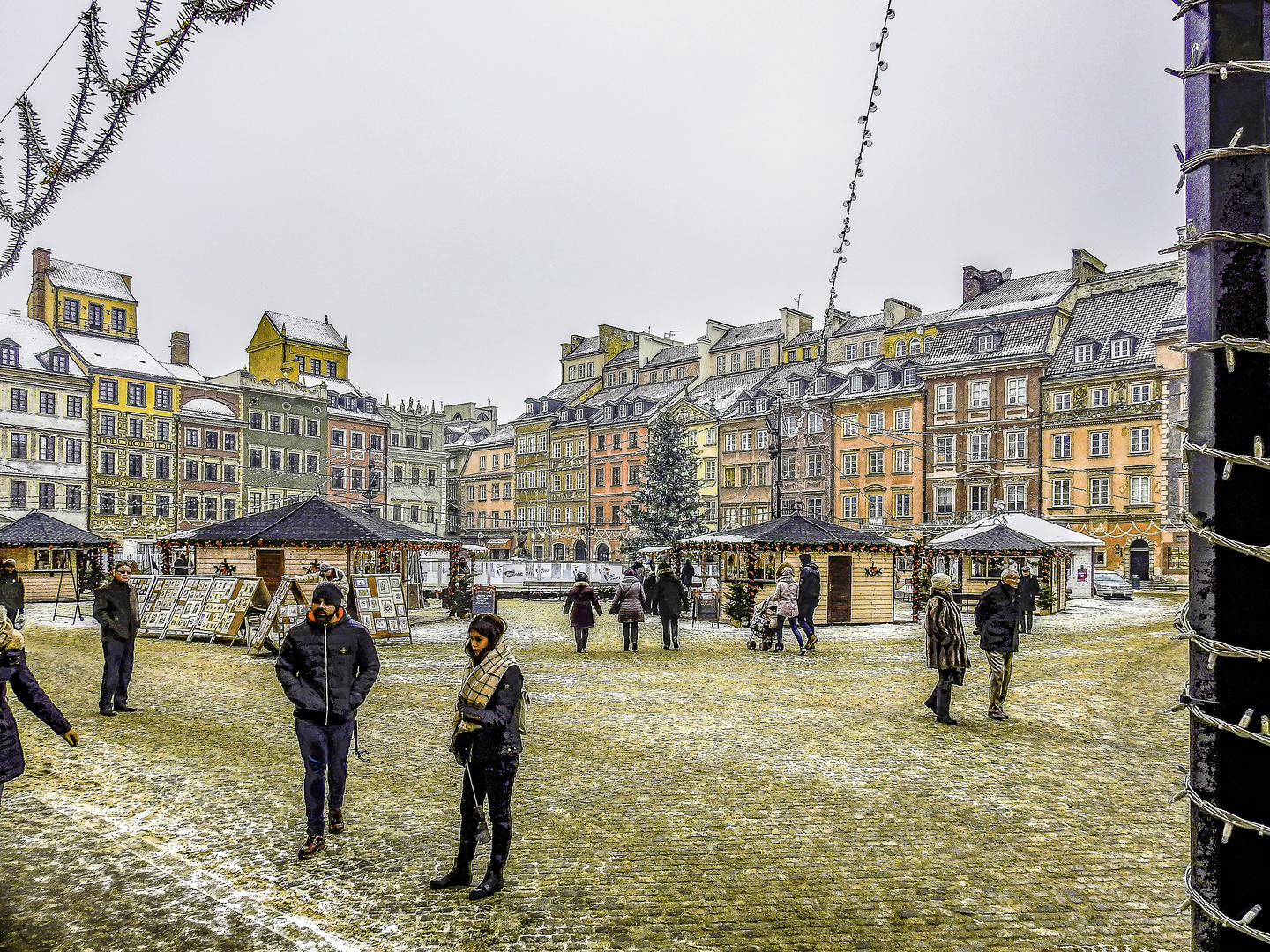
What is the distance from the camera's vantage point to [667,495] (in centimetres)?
4466

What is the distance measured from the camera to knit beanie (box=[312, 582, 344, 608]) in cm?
683

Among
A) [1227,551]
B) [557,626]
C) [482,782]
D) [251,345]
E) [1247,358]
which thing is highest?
[251,345]

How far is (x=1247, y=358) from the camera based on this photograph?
6.15 ft

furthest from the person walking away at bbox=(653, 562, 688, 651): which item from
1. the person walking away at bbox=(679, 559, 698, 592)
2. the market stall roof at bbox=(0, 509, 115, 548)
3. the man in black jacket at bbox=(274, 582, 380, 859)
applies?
the market stall roof at bbox=(0, 509, 115, 548)

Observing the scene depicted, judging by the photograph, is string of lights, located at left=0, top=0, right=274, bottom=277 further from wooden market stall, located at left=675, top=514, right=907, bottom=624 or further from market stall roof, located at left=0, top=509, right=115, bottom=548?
market stall roof, located at left=0, top=509, right=115, bottom=548

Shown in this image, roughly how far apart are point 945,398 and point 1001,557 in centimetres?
2069

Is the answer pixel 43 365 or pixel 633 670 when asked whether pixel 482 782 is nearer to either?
pixel 633 670

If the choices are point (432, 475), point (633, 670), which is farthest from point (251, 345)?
point (633, 670)

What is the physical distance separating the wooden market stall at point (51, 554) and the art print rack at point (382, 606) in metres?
12.8

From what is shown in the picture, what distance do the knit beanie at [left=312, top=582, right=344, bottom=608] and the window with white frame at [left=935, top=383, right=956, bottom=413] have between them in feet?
157

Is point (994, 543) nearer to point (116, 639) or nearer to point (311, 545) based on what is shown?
point (311, 545)

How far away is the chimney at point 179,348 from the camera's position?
6259cm

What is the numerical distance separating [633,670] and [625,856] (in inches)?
391

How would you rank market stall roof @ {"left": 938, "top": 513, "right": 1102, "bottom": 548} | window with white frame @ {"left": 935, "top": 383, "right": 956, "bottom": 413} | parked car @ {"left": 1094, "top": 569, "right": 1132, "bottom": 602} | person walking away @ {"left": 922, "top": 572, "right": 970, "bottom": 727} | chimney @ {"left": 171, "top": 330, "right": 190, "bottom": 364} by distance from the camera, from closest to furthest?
person walking away @ {"left": 922, "top": 572, "right": 970, "bottom": 727} < market stall roof @ {"left": 938, "top": 513, "right": 1102, "bottom": 548} < parked car @ {"left": 1094, "top": 569, "right": 1132, "bottom": 602} < window with white frame @ {"left": 935, "top": 383, "right": 956, "bottom": 413} < chimney @ {"left": 171, "top": 330, "right": 190, "bottom": 364}
